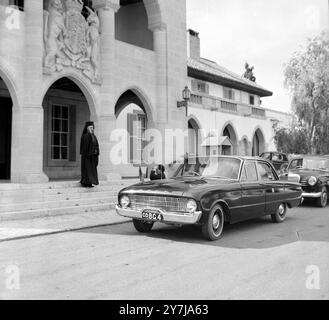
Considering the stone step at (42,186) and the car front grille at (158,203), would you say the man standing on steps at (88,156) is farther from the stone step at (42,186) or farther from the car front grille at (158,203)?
the car front grille at (158,203)

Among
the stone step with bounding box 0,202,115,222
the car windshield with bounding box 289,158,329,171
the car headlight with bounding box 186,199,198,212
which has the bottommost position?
the stone step with bounding box 0,202,115,222

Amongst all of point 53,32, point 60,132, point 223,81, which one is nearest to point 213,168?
point 53,32

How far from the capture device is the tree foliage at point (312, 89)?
25078mm

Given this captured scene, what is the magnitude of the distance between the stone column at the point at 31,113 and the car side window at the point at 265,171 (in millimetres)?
6278

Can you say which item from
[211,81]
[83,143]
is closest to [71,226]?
[83,143]

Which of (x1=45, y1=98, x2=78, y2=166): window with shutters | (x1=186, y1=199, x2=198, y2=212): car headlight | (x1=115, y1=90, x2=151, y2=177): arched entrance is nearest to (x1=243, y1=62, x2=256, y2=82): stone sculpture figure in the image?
(x1=115, y1=90, x2=151, y2=177): arched entrance

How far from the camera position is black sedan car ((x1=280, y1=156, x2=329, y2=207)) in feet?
44.8

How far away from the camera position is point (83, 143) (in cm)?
1268

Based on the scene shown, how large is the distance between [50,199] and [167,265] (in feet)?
21.3

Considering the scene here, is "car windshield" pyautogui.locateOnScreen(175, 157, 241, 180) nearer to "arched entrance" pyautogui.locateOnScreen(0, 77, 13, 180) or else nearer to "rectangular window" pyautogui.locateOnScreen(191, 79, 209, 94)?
"arched entrance" pyautogui.locateOnScreen(0, 77, 13, 180)

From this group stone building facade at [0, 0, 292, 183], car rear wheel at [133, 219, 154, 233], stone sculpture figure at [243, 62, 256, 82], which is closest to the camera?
car rear wheel at [133, 219, 154, 233]

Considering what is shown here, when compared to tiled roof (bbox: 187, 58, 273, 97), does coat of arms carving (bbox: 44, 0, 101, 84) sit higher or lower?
lower

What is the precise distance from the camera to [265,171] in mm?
9945

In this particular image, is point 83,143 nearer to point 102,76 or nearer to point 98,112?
point 98,112
